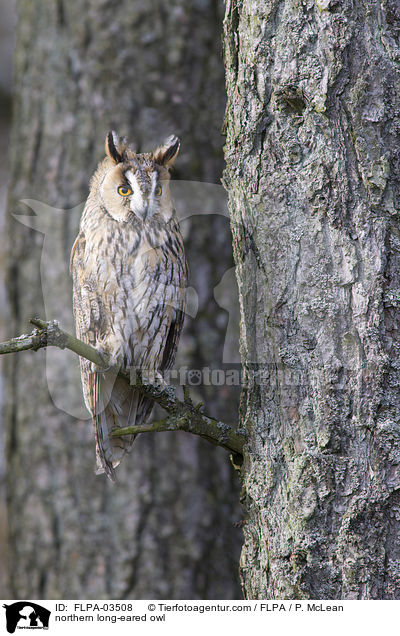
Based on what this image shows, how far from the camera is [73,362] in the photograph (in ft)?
8.93

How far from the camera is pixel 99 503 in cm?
275

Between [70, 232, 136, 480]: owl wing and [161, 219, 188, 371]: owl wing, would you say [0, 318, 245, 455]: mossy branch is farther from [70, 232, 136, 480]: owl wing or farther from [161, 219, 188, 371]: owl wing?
[161, 219, 188, 371]: owl wing

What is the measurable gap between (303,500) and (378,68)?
0.99 meters

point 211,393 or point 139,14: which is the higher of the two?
point 139,14

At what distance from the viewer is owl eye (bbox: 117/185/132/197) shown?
1.41 m

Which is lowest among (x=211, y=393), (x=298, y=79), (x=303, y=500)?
(x=303, y=500)

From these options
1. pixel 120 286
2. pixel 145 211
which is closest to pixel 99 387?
pixel 120 286

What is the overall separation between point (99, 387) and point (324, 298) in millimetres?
688

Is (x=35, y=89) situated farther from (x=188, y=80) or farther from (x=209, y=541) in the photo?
(x=209, y=541)

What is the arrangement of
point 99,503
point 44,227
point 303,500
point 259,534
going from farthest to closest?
1. point 99,503
2. point 44,227
3. point 259,534
4. point 303,500

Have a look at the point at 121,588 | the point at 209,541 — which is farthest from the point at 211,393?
the point at 121,588

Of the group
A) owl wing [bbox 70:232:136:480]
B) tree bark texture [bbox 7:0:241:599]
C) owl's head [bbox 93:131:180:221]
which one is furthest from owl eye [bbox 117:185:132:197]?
tree bark texture [bbox 7:0:241:599]
